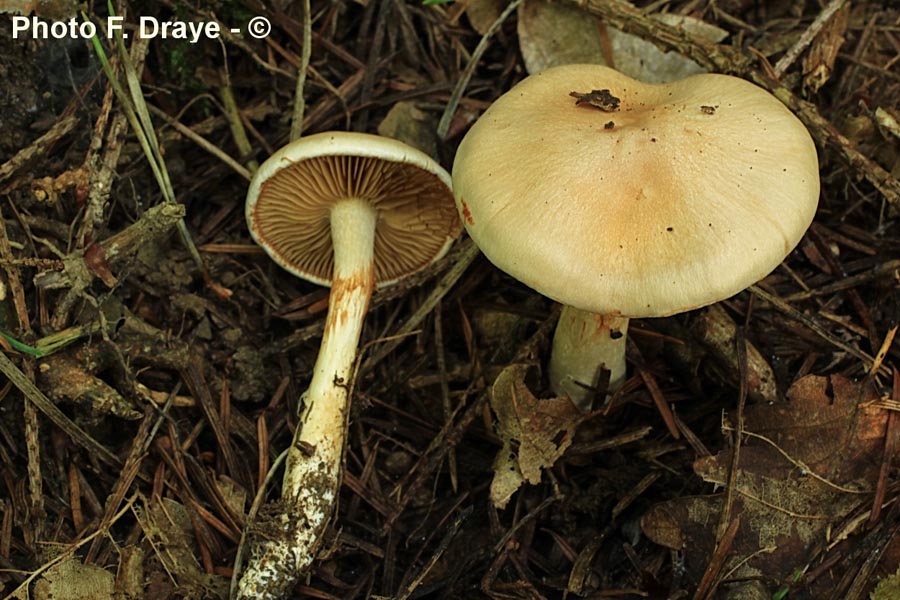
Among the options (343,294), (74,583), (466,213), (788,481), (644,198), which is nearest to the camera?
(644,198)

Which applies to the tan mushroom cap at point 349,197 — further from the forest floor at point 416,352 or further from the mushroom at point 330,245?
the forest floor at point 416,352

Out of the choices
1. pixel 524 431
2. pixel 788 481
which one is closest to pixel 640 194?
pixel 524 431

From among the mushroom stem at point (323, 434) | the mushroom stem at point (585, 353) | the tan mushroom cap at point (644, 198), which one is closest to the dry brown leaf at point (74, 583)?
the mushroom stem at point (323, 434)

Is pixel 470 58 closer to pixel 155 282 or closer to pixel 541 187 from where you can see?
pixel 541 187

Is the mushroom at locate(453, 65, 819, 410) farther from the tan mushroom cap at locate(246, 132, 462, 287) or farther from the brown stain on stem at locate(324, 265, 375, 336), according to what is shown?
the brown stain on stem at locate(324, 265, 375, 336)

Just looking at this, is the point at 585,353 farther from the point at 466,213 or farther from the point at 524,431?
the point at 466,213

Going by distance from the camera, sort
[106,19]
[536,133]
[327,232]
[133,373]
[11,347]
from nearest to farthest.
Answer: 1. [536,133]
2. [11,347]
3. [133,373]
4. [106,19]
5. [327,232]

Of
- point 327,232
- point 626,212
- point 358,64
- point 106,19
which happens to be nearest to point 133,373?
point 327,232

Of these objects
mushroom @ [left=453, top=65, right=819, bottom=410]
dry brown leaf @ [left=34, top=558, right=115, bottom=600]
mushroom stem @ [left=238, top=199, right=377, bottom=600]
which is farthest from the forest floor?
mushroom @ [left=453, top=65, right=819, bottom=410]
